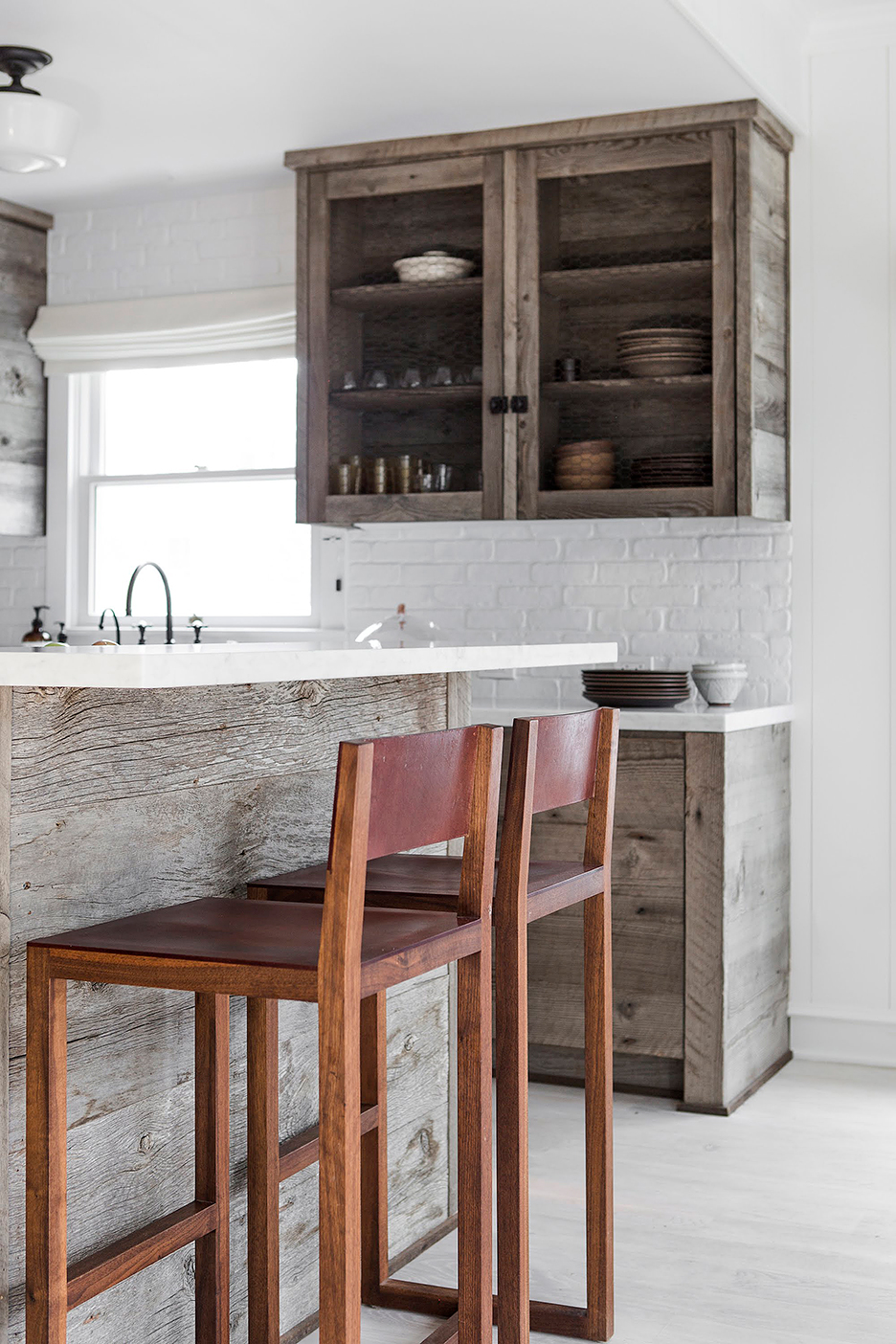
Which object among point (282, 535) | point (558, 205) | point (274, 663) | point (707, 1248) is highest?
point (558, 205)

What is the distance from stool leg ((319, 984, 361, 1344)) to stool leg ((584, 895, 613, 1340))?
31.5 inches

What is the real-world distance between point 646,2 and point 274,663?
2185mm

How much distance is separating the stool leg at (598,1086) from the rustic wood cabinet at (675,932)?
125 centimetres

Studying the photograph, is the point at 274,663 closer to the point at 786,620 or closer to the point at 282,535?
the point at 786,620

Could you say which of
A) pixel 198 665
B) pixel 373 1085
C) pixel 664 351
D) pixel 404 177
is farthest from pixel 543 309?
pixel 198 665

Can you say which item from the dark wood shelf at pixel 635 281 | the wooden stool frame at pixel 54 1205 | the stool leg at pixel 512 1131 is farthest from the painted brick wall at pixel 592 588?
the wooden stool frame at pixel 54 1205

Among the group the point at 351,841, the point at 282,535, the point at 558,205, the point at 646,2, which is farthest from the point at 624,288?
the point at 351,841

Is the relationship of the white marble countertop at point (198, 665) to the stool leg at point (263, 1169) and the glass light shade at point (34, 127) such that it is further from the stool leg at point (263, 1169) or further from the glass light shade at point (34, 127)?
the glass light shade at point (34, 127)

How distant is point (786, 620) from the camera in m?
4.14

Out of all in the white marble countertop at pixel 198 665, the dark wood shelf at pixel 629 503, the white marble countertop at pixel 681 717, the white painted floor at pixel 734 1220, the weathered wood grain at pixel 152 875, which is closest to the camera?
the white marble countertop at pixel 198 665

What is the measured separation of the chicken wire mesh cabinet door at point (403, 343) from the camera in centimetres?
413

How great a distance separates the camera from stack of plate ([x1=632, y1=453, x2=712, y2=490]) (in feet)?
12.8

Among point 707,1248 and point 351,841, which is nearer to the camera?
point 351,841

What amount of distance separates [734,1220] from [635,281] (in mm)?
2453
